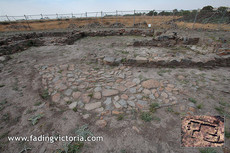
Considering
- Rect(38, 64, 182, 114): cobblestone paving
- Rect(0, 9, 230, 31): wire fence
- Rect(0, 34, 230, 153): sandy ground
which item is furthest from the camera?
Rect(0, 9, 230, 31): wire fence

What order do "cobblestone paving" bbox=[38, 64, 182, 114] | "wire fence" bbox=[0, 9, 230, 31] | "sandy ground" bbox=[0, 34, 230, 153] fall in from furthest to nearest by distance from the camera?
"wire fence" bbox=[0, 9, 230, 31] < "cobblestone paving" bbox=[38, 64, 182, 114] < "sandy ground" bbox=[0, 34, 230, 153]

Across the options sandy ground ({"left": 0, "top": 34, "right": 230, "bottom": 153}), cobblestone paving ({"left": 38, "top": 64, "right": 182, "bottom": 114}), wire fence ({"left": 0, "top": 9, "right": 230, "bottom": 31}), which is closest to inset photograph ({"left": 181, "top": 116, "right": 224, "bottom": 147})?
sandy ground ({"left": 0, "top": 34, "right": 230, "bottom": 153})

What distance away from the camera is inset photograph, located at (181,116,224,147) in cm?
165

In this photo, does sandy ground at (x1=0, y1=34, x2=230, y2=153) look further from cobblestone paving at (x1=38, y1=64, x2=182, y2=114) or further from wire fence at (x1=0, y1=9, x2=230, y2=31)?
wire fence at (x1=0, y1=9, x2=230, y2=31)

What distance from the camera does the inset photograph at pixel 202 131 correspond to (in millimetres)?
1651

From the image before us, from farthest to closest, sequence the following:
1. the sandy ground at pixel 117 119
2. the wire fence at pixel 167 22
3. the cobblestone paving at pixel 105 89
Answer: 1. the wire fence at pixel 167 22
2. the cobblestone paving at pixel 105 89
3. the sandy ground at pixel 117 119

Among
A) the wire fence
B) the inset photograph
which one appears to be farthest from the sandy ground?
the wire fence

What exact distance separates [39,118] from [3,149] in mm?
601

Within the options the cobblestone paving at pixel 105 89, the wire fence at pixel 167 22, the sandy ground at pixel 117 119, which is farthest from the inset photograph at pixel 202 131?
the wire fence at pixel 167 22

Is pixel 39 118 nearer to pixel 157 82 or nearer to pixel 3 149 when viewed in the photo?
pixel 3 149

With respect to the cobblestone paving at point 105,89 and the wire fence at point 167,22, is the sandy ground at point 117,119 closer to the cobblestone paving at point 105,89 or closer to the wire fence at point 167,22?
the cobblestone paving at point 105,89

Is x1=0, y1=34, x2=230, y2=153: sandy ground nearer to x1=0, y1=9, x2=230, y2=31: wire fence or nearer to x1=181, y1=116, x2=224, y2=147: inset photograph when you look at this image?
x1=181, y1=116, x2=224, y2=147: inset photograph

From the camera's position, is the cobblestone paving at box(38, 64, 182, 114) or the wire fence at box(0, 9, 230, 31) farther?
the wire fence at box(0, 9, 230, 31)

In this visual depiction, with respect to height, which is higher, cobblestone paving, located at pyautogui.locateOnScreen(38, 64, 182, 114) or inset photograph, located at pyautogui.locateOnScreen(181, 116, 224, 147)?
cobblestone paving, located at pyautogui.locateOnScreen(38, 64, 182, 114)
